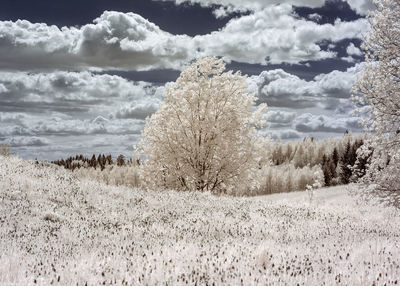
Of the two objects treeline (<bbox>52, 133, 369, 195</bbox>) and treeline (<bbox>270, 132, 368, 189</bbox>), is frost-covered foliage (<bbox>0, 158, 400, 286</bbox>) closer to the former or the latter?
treeline (<bbox>52, 133, 369, 195</bbox>)

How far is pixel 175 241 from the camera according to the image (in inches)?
325

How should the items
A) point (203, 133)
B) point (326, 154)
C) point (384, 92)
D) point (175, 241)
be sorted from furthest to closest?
point (326, 154) < point (203, 133) < point (384, 92) < point (175, 241)

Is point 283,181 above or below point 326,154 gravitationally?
below

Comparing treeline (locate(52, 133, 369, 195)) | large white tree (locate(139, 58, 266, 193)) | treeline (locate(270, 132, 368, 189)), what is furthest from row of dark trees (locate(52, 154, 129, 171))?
large white tree (locate(139, 58, 266, 193))

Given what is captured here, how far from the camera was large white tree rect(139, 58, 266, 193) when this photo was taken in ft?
69.6

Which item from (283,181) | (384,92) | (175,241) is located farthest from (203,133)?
(283,181)

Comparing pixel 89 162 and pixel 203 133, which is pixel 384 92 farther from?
pixel 89 162

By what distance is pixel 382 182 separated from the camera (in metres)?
14.4

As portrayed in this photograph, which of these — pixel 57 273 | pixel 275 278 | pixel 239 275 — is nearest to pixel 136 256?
pixel 57 273

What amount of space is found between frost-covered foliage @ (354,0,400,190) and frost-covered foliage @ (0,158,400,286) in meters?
1.89

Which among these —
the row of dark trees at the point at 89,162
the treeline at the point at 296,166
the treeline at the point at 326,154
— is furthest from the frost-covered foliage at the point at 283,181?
the row of dark trees at the point at 89,162

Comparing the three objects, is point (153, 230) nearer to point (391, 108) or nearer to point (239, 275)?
point (239, 275)

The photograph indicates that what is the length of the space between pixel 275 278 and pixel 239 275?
1.78ft

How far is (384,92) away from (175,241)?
10200 millimetres
